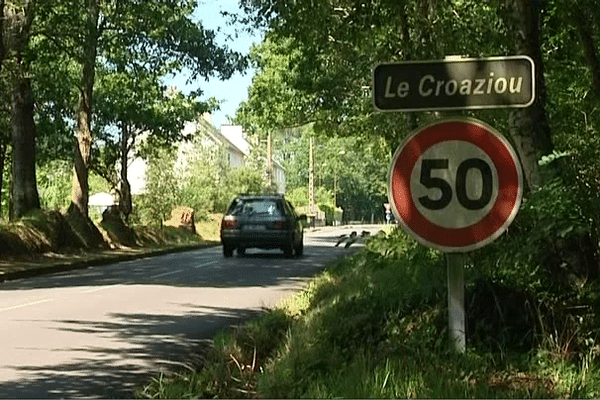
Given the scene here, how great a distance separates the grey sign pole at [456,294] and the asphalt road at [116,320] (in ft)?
10.3

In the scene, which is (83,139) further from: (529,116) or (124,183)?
(529,116)

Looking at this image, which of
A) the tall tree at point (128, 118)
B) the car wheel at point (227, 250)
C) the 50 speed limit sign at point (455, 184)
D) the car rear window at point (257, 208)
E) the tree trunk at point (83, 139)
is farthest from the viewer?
the tall tree at point (128, 118)

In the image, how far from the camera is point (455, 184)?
538cm

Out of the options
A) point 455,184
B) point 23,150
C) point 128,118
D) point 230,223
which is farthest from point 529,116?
point 128,118

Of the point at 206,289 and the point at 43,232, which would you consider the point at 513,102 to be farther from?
the point at 43,232

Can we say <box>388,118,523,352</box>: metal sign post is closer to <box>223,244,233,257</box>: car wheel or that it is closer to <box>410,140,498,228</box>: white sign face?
<box>410,140,498,228</box>: white sign face

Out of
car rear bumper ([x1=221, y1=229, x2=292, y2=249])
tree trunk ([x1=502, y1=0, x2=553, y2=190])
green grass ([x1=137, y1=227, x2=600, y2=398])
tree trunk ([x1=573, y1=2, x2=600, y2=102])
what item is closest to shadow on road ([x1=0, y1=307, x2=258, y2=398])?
green grass ([x1=137, y1=227, x2=600, y2=398])

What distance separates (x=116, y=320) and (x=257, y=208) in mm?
16452

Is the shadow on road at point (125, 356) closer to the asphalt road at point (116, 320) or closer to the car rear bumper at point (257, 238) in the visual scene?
the asphalt road at point (116, 320)

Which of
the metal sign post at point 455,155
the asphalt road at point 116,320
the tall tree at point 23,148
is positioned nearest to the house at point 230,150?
the tall tree at point 23,148

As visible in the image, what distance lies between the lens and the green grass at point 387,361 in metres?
6.19

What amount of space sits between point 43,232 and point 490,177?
24275mm

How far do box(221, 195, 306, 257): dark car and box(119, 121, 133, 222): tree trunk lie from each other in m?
11.4

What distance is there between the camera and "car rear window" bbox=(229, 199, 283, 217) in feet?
95.6
